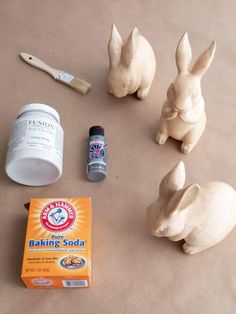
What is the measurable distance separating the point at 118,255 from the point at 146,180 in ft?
0.65

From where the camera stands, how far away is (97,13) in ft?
3.97

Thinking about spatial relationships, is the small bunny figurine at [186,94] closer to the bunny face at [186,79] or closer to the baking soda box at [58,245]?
the bunny face at [186,79]

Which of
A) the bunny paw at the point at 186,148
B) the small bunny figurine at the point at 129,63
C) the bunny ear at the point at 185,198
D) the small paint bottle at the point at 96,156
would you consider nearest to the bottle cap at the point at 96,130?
the small paint bottle at the point at 96,156

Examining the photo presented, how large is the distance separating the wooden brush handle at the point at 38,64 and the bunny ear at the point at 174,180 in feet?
1.77

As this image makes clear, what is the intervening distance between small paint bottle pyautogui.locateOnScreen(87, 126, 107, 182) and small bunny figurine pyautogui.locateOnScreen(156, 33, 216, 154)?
0.16 m

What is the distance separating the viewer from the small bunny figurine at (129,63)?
0.82m

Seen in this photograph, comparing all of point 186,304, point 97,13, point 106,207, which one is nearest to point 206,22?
point 97,13

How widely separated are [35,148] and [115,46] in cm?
31

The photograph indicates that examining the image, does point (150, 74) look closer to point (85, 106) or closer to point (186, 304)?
point (85, 106)

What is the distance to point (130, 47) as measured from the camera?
81cm

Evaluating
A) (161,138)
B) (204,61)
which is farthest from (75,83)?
(204,61)

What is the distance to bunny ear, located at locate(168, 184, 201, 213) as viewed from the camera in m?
0.59

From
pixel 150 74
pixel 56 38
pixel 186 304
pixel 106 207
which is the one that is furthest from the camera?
pixel 56 38

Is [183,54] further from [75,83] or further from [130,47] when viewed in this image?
[75,83]
